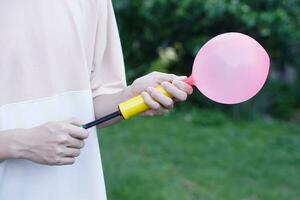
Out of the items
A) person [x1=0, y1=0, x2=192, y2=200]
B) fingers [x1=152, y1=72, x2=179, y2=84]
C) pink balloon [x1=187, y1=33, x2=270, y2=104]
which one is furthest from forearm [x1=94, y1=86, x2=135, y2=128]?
pink balloon [x1=187, y1=33, x2=270, y2=104]

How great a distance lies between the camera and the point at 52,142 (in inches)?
46.2

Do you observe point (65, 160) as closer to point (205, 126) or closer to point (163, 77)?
point (163, 77)

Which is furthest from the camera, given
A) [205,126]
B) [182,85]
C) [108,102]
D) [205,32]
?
[205,32]

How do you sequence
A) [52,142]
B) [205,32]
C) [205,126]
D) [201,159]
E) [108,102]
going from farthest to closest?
[205,32]
[205,126]
[201,159]
[108,102]
[52,142]

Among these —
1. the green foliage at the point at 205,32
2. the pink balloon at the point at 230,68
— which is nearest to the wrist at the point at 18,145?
the pink balloon at the point at 230,68

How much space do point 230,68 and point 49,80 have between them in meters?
0.40

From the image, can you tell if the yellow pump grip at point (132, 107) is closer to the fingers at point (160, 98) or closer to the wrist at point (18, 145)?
the fingers at point (160, 98)

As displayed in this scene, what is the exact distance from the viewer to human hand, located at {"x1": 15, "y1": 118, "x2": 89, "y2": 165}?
1171 millimetres

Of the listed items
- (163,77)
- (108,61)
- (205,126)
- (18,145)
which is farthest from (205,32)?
(18,145)

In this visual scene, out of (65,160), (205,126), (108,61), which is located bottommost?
(65,160)

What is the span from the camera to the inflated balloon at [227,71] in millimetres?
1248

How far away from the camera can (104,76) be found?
1.50 m

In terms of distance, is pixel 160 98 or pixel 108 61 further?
pixel 108 61

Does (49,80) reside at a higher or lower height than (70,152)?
higher
